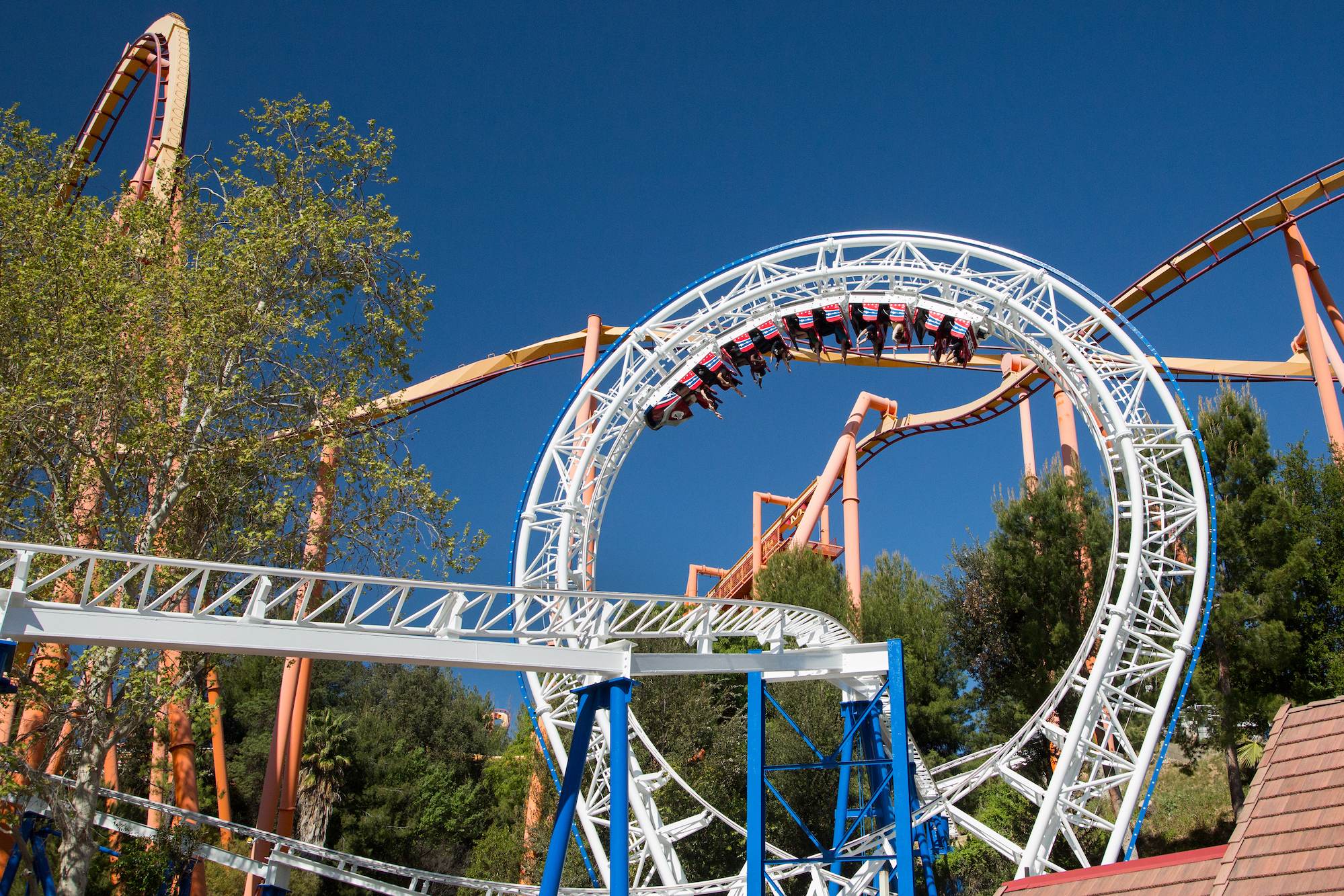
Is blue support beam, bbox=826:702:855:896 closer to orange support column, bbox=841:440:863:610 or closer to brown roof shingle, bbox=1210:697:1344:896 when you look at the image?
brown roof shingle, bbox=1210:697:1344:896

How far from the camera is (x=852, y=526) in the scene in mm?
20922

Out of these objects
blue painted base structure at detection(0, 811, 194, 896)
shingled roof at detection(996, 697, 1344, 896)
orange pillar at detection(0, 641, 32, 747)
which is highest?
orange pillar at detection(0, 641, 32, 747)

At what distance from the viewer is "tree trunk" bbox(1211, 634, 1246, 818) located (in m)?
15.4

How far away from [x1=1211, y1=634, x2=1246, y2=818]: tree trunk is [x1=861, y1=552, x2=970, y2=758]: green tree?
4.90 m

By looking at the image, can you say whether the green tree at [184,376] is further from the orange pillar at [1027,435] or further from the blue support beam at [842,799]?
the orange pillar at [1027,435]

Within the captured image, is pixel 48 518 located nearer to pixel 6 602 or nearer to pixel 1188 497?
pixel 6 602

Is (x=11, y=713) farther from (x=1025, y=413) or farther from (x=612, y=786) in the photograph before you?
(x=1025, y=413)

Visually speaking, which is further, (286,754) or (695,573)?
(695,573)

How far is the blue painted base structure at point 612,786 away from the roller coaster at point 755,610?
3cm

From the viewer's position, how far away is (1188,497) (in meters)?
12.3

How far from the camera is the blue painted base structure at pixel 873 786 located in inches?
368

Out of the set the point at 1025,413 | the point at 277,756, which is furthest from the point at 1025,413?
the point at 277,756

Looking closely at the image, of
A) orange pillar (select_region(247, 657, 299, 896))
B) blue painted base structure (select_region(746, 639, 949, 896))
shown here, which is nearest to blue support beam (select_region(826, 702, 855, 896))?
blue painted base structure (select_region(746, 639, 949, 896))

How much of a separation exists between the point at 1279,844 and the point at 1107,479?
29.5ft
